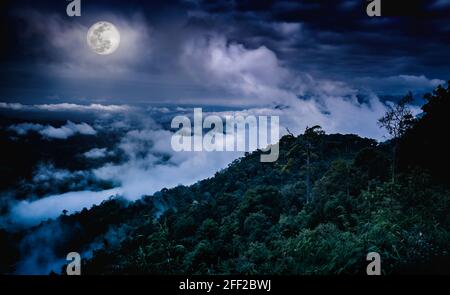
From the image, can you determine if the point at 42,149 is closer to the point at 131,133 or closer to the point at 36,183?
the point at 36,183

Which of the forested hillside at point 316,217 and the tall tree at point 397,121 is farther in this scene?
the tall tree at point 397,121

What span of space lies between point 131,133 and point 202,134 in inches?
95.7

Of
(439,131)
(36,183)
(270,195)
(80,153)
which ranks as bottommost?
(270,195)

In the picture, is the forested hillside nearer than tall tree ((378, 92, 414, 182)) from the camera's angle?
Yes

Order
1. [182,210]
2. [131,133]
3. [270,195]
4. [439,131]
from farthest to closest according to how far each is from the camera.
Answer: [182,210], [270,195], [439,131], [131,133]

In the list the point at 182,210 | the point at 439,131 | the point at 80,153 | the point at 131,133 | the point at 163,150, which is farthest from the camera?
the point at 182,210
